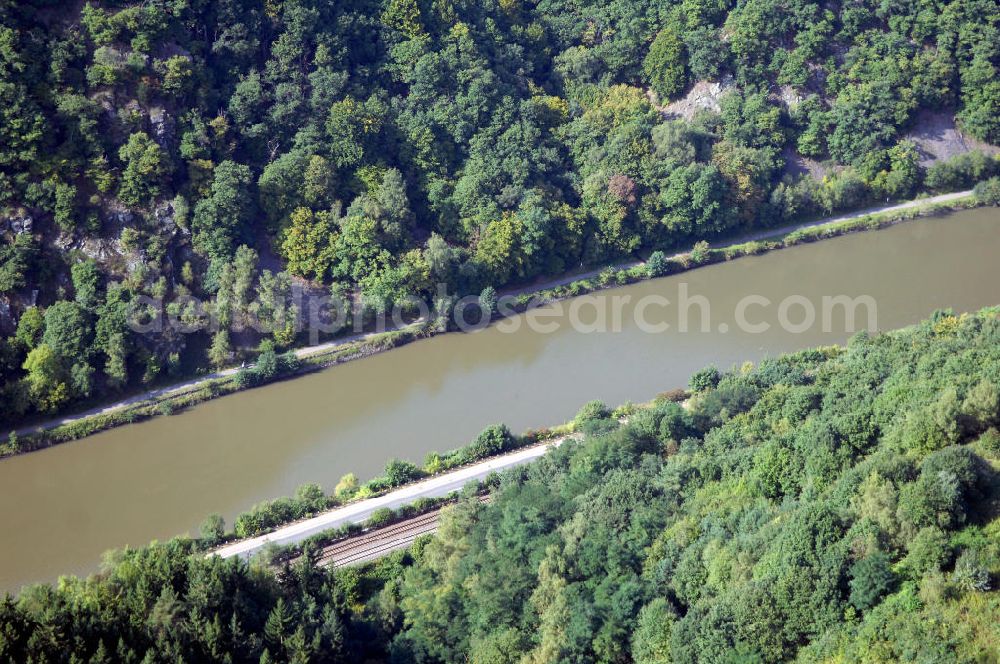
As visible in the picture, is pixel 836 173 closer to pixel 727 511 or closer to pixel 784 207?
pixel 784 207

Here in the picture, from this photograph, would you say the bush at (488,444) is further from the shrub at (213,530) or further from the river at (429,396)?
the shrub at (213,530)

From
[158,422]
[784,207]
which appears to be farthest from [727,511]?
[784,207]

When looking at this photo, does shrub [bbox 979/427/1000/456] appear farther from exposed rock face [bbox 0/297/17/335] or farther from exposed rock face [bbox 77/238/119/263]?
exposed rock face [bbox 0/297/17/335]

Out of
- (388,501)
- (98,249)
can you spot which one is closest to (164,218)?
(98,249)

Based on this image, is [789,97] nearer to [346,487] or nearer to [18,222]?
A: [346,487]

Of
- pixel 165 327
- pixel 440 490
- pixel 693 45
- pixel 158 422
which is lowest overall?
pixel 440 490

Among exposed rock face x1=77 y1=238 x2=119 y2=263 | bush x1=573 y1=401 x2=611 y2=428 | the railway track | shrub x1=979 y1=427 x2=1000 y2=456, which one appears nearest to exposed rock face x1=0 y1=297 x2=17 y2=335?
exposed rock face x1=77 y1=238 x2=119 y2=263
